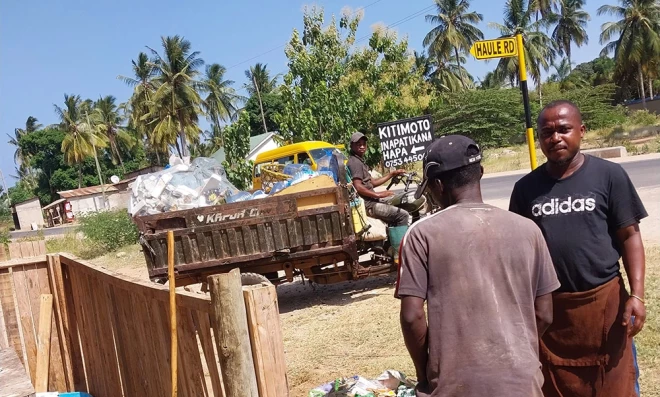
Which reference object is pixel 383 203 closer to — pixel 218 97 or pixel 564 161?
pixel 564 161

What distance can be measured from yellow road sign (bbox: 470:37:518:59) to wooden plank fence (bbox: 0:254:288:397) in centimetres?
379

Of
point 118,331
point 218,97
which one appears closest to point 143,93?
point 218,97

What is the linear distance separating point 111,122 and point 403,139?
5578cm

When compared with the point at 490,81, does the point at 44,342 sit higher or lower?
lower

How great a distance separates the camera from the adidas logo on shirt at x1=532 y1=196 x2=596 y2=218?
2.81 metres

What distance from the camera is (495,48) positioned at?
19.8 ft

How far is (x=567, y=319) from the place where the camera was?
114 inches

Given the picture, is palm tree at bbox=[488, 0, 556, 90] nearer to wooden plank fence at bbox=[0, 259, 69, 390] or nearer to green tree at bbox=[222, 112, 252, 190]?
green tree at bbox=[222, 112, 252, 190]

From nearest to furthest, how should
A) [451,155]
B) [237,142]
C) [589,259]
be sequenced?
[451,155] < [589,259] < [237,142]

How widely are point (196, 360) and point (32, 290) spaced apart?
2.96 m

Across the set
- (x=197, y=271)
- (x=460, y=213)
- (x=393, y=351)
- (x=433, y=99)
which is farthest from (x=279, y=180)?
(x=433, y=99)

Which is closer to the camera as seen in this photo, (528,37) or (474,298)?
(474,298)

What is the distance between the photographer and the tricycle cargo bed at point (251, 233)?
283 inches

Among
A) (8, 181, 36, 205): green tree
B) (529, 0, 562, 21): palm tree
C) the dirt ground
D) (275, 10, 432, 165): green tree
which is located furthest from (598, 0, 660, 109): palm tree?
(8, 181, 36, 205): green tree
